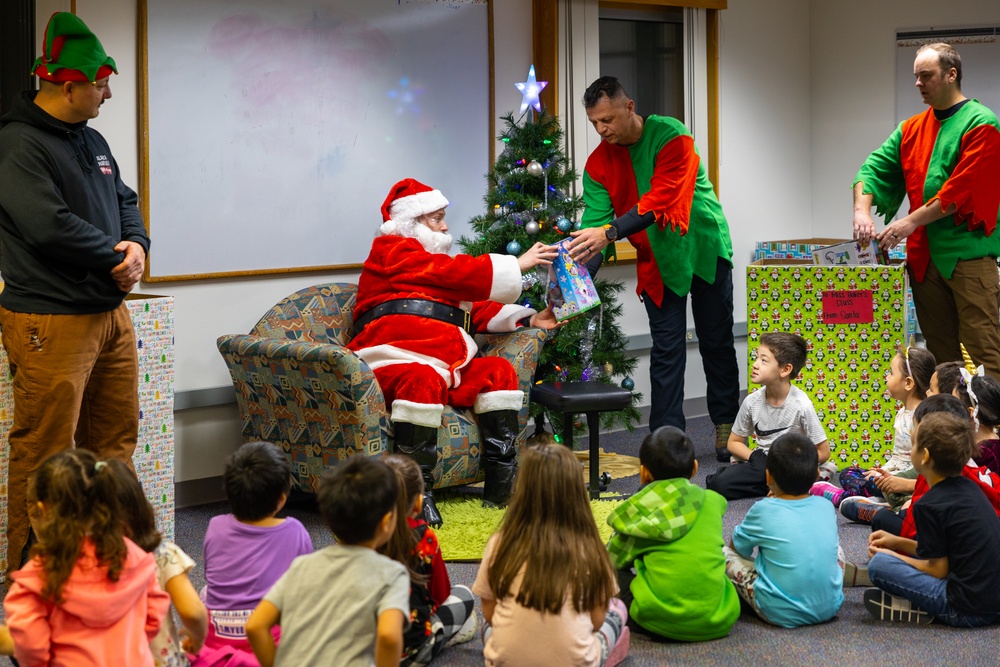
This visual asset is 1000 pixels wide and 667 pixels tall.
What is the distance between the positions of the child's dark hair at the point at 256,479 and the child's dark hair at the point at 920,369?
2.41 metres

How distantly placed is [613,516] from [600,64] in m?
3.51

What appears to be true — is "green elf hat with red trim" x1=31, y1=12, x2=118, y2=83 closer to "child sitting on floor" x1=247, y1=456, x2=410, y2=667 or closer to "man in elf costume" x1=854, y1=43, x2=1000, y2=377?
"child sitting on floor" x1=247, y1=456, x2=410, y2=667

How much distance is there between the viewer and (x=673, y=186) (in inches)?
193

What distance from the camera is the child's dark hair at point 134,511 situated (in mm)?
2242

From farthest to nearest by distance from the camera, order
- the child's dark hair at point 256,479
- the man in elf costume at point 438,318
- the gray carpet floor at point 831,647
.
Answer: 1. the man in elf costume at point 438,318
2. the gray carpet floor at point 831,647
3. the child's dark hair at point 256,479

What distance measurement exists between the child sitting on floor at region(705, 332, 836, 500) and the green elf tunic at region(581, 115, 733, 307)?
0.64 m

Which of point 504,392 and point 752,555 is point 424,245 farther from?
point 752,555

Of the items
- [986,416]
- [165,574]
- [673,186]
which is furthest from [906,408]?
[165,574]

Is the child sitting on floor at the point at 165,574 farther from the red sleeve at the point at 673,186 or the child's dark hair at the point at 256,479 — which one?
the red sleeve at the point at 673,186

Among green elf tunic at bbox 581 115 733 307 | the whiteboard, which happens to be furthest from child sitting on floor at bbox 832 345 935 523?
the whiteboard

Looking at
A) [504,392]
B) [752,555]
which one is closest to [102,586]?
[752,555]

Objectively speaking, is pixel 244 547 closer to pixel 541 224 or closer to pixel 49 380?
pixel 49 380

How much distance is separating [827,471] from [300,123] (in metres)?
2.51

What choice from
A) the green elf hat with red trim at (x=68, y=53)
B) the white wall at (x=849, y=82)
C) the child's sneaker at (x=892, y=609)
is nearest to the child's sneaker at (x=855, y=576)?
the child's sneaker at (x=892, y=609)
